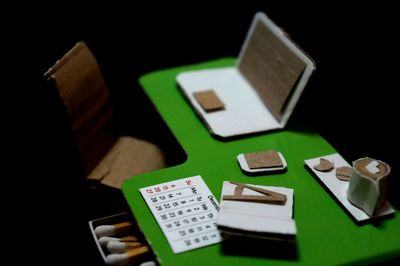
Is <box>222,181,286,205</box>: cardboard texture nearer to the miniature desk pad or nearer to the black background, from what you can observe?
the miniature desk pad

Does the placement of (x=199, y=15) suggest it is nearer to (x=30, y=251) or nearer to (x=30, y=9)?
(x=30, y=9)

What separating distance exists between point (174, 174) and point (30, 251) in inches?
45.9

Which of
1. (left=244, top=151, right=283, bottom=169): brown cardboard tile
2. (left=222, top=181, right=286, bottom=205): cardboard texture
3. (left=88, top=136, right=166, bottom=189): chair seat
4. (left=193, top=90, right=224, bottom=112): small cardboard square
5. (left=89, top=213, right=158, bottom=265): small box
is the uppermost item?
(left=193, top=90, right=224, bottom=112): small cardboard square

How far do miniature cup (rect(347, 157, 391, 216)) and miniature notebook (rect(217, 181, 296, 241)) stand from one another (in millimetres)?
218

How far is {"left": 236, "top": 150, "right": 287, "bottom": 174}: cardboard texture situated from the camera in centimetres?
197

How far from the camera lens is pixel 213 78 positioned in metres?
2.58

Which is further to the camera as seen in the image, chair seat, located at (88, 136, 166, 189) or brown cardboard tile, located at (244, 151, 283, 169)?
chair seat, located at (88, 136, 166, 189)

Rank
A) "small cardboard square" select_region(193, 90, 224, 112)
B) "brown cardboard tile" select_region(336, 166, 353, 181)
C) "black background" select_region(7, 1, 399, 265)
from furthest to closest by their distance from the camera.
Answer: "black background" select_region(7, 1, 399, 265) → "small cardboard square" select_region(193, 90, 224, 112) → "brown cardboard tile" select_region(336, 166, 353, 181)

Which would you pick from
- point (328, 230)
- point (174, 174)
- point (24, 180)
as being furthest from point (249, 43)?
point (24, 180)

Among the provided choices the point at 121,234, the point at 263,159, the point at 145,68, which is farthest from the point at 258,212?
the point at 145,68

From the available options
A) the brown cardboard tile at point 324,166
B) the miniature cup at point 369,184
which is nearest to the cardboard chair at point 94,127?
the brown cardboard tile at point 324,166

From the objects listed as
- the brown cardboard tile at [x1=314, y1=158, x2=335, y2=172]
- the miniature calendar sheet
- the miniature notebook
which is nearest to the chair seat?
the miniature calendar sheet

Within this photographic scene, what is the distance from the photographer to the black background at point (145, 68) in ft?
9.48

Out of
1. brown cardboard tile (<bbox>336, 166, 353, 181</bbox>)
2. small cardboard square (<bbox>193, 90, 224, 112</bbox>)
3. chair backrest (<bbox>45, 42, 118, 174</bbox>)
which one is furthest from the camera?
small cardboard square (<bbox>193, 90, 224, 112</bbox>)
